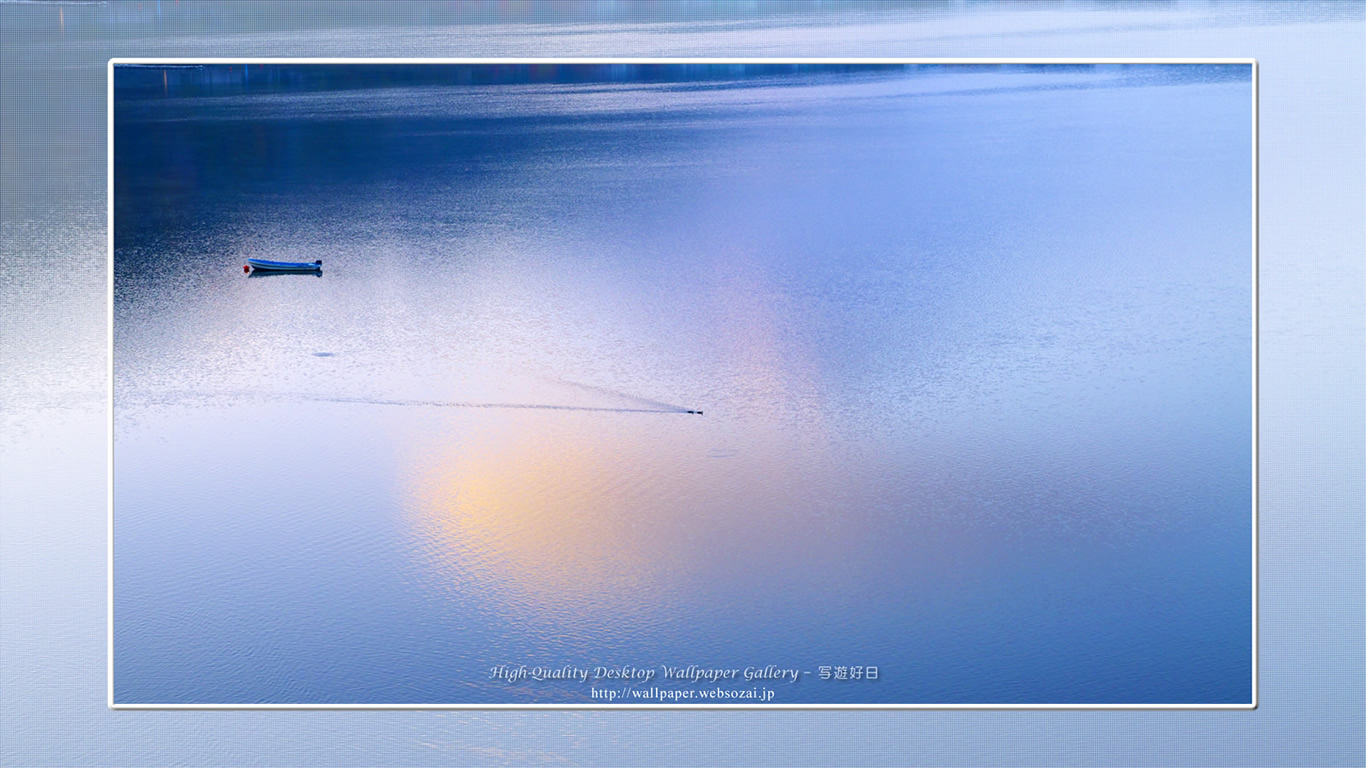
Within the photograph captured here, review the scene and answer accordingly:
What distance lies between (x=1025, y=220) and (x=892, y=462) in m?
1.11

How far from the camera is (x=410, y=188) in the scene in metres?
6.45

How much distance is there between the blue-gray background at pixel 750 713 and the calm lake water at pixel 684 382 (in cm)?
15

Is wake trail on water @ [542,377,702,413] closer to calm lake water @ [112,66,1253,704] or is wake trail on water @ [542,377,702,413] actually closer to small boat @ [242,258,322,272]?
calm lake water @ [112,66,1253,704]

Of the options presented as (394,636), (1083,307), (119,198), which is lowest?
(394,636)

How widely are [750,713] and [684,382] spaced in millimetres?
1329

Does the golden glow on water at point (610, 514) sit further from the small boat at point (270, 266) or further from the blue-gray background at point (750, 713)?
the small boat at point (270, 266)

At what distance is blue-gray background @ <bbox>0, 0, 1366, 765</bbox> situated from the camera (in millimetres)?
5109

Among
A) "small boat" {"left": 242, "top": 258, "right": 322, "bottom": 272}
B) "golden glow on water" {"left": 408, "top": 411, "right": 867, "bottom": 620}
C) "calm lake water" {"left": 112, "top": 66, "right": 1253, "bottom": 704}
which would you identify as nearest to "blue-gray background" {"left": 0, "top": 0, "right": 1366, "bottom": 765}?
"calm lake water" {"left": 112, "top": 66, "right": 1253, "bottom": 704}

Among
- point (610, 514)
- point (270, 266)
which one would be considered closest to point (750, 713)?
point (610, 514)

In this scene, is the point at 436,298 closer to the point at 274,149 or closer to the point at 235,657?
the point at 274,149

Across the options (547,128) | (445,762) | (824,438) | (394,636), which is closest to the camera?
(445,762)

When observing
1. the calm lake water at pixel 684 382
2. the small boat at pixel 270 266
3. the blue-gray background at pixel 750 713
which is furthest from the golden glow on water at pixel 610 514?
the small boat at pixel 270 266

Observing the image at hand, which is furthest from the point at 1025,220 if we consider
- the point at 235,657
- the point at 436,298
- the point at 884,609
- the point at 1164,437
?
the point at 235,657

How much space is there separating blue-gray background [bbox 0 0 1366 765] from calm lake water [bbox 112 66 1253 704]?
0.15 metres
